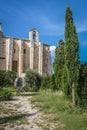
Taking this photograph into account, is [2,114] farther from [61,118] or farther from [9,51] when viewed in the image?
[9,51]

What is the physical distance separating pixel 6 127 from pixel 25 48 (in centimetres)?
5035

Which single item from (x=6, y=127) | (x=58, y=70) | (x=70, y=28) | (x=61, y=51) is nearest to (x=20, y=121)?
(x=6, y=127)

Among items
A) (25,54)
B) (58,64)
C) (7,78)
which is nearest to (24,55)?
(25,54)

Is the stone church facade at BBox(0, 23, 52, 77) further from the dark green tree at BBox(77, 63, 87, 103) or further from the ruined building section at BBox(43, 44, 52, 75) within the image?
the dark green tree at BBox(77, 63, 87, 103)

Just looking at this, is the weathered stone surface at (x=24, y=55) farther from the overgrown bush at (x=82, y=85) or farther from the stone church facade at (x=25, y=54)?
the overgrown bush at (x=82, y=85)

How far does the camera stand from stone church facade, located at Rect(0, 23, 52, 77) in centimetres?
5525

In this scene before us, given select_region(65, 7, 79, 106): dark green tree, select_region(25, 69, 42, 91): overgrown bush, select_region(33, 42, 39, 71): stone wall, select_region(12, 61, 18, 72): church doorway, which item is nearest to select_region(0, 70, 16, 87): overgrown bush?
select_region(25, 69, 42, 91): overgrown bush

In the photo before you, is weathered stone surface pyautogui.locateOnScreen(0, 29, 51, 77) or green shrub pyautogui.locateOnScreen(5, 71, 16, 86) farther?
weathered stone surface pyautogui.locateOnScreen(0, 29, 51, 77)

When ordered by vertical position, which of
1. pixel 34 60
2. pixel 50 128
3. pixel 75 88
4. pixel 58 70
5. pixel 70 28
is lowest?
pixel 50 128

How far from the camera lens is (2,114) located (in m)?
11.5

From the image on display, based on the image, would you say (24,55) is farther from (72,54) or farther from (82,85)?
(72,54)

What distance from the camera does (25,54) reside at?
192 ft

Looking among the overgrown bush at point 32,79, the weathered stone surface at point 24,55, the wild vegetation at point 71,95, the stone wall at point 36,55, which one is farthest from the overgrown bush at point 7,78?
the wild vegetation at point 71,95

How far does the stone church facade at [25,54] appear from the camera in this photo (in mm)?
55250
